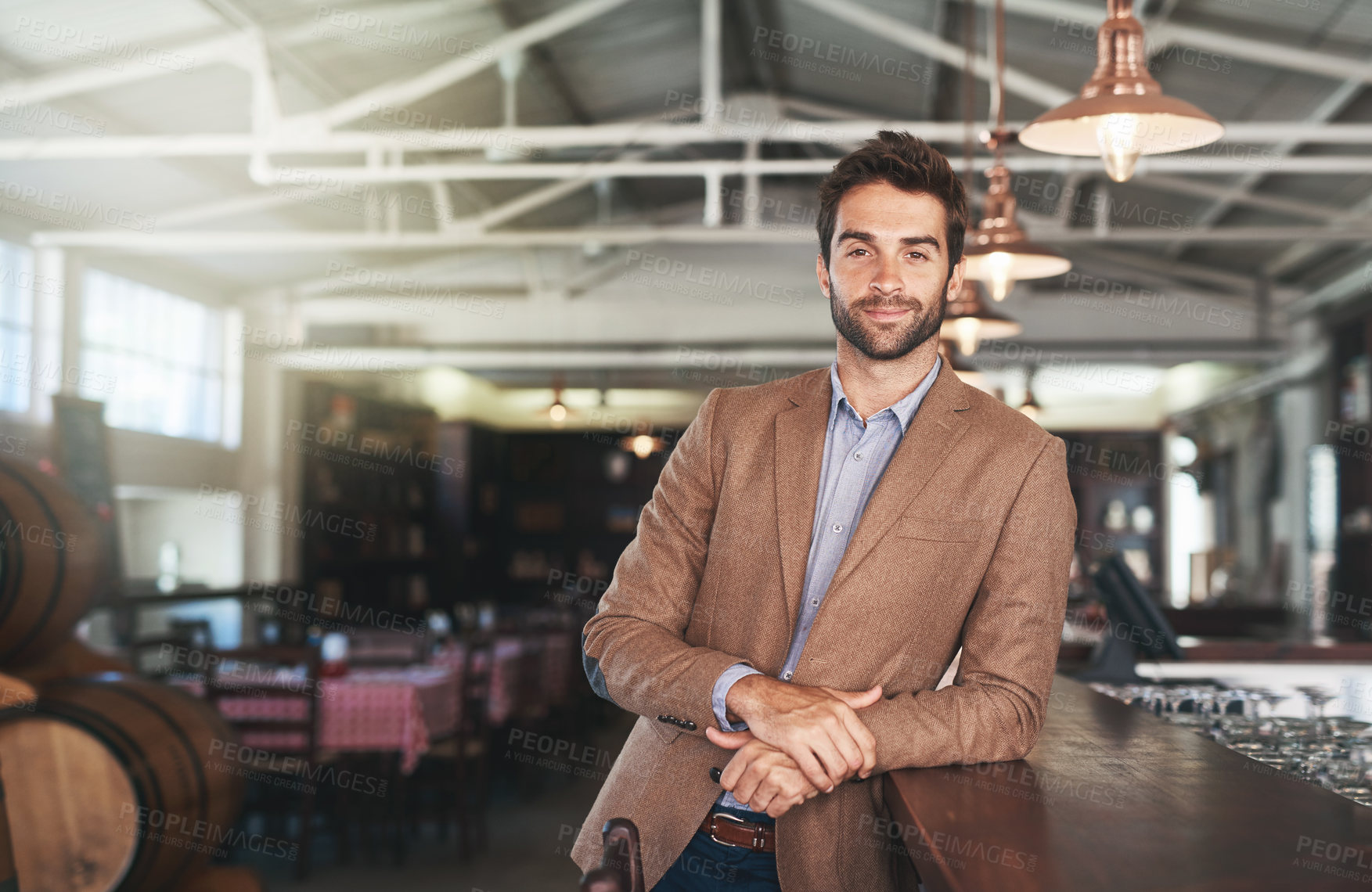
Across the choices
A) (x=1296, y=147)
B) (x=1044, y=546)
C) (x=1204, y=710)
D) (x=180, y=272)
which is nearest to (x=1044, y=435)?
(x=1044, y=546)

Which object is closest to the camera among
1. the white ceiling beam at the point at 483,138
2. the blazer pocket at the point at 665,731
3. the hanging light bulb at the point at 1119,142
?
the blazer pocket at the point at 665,731

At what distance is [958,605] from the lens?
1.67 meters

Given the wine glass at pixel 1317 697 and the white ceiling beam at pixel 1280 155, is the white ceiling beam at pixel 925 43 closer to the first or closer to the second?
the white ceiling beam at pixel 1280 155

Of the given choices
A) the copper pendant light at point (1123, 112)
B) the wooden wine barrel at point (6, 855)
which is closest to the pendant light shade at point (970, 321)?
Answer: the copper pendant light at point (1123, 112)

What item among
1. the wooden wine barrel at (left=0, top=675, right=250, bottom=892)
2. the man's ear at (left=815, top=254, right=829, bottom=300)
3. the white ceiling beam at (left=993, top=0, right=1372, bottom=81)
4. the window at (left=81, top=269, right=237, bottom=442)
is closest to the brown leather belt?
the man's ear at (left=815, top=254, right=829, bottom=300)

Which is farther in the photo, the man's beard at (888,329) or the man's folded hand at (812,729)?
the man's beard at (888,329)

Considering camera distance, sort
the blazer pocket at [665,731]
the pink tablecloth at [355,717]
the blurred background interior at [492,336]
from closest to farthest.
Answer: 1. the blazer pocket at [665,731]
2. the blurred background interior at [492,336]
3. the pink tablecloth at [355,717]

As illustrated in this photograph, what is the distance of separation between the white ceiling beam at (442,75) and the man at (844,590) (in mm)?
5079

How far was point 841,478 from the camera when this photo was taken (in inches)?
70.3

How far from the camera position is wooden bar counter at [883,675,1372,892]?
44.1 inches

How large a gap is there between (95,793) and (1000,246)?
3.14 metres

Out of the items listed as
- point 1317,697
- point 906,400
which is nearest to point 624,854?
point 906,400

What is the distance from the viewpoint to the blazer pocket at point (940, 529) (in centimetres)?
165

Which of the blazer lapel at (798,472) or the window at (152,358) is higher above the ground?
the window at (152,358)
